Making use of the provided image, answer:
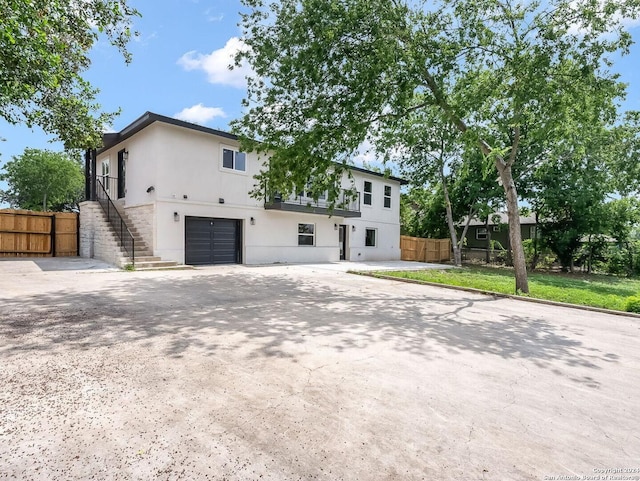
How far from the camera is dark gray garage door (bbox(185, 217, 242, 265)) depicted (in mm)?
13914

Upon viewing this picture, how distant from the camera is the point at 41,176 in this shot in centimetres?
2758

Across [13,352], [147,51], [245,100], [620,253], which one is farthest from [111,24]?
[620,253]

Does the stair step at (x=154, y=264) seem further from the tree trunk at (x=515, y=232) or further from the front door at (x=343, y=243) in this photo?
the tree trunk at (x=515, y=232)

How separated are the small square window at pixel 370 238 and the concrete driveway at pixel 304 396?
1555cm

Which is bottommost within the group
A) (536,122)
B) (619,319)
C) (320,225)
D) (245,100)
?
(619,319)

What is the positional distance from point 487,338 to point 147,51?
37.6 feet

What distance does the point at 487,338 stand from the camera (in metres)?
5.00

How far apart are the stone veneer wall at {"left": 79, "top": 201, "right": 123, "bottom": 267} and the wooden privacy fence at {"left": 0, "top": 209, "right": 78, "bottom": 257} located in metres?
0.73

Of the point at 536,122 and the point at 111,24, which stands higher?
the point at 111,24

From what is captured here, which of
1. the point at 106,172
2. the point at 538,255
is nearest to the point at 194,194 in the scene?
the point at 106,172

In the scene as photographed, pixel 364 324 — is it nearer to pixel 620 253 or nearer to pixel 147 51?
pixel 147 51

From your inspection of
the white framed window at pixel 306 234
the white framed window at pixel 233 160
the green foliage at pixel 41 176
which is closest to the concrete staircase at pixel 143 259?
the white framed window at pixel 233 160

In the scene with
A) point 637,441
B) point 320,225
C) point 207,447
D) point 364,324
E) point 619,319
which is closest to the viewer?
point 207,447

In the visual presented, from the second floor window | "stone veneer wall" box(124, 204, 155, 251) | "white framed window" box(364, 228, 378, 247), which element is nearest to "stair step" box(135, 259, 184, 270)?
"stone veneer wall" box(124, 204, 155, 251)
